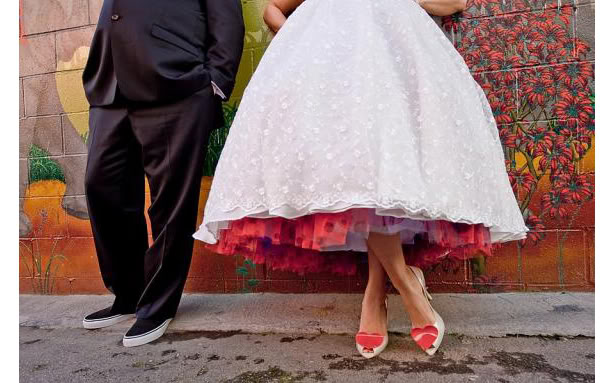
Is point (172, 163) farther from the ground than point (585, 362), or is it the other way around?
point (172, 163)

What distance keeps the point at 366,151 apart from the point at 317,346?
2.48ft

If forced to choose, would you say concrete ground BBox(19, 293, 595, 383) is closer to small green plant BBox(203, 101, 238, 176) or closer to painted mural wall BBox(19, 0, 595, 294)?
painted mural wall BBox(19, 0, 595, 294)

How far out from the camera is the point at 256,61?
2.08 meters

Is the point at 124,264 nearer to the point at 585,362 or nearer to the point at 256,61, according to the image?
the point at 256,61

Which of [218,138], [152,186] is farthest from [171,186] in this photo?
[218,138]

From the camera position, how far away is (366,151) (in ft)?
3.51

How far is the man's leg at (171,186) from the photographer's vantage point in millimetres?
1653

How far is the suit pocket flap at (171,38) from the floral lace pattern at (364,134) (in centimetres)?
55

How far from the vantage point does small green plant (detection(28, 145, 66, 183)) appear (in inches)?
94.7

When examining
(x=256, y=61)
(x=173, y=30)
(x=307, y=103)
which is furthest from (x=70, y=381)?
(x=256, y=61)

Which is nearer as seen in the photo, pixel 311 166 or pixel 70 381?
pixel 311 166

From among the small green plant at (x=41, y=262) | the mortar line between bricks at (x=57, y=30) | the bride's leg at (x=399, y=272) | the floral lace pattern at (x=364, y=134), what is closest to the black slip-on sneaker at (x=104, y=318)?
the small green plant at (x=41, y=262)

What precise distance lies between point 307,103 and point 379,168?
0.29 metres

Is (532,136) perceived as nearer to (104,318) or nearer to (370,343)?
(370,343)
